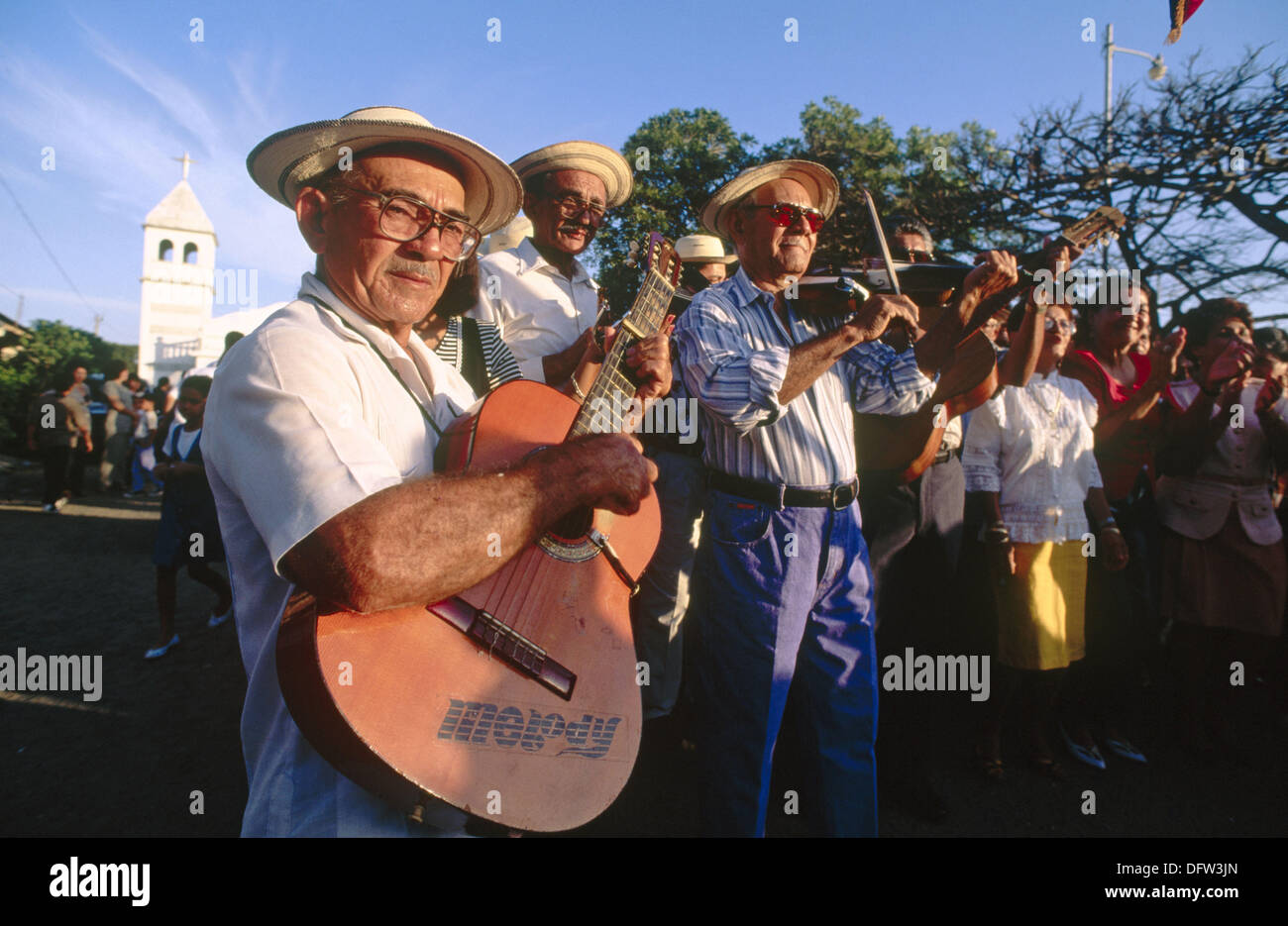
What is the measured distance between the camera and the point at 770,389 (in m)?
2.22

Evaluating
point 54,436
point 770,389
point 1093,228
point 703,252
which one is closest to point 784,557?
point 770,389

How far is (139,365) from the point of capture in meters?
41.1

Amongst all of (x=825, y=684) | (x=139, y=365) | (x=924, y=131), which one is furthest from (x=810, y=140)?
(x=139, y=365)

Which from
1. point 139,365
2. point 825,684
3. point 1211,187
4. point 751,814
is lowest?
point 751,814

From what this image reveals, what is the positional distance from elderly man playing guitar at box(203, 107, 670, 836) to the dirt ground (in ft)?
7.34

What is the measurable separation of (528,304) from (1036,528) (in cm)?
288

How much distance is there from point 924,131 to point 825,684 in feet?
71.6

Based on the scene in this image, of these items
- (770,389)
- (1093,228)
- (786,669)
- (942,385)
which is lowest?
(786,669)

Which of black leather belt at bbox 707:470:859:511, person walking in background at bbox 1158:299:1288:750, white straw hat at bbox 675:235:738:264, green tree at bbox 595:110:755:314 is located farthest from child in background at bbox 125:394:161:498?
person walking in background at bbox 1158:299:1288:750

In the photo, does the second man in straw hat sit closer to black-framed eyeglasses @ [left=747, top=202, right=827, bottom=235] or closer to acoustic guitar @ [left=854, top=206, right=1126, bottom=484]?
black-framed eyeglasses @ [left=747, top=202, right=827, bottom=235]

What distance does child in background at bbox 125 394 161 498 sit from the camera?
1421cm

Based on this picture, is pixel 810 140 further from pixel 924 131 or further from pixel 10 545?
pixel 10 545

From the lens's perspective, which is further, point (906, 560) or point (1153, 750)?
point (1153, 750)

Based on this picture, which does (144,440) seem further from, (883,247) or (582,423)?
(883,247)
